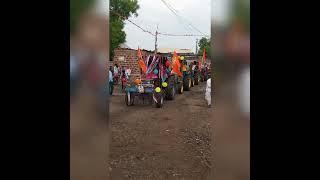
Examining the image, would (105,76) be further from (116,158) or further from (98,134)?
(116,158)

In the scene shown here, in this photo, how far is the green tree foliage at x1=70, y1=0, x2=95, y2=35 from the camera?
1.72 metres

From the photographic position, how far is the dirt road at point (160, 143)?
477 centimetres

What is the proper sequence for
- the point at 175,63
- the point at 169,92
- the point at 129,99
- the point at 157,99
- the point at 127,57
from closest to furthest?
the point at 157,99 < the point at 129,99 < the point at 169,92 < the point at 175,63 < the point at 127,57

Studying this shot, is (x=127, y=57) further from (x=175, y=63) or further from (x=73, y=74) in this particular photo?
(x=73, y=74)

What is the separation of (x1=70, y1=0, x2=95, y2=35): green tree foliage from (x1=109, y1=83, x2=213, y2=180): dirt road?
1483 millimetres

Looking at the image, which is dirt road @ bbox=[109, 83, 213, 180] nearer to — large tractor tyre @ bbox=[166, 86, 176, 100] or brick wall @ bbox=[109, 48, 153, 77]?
large tractor tyre @ bbox=[166, 86, 176, 100]

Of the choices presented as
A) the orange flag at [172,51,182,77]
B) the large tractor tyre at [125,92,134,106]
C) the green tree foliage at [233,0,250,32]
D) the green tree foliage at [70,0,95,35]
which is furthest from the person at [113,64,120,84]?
the green tree foliage at [233,0,250,32]

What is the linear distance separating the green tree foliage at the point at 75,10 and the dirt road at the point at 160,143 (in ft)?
4.86

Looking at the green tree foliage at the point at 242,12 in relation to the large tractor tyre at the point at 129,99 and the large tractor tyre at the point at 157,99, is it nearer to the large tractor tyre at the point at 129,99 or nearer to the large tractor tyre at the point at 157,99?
the large tractor tyre at the point at 157,99

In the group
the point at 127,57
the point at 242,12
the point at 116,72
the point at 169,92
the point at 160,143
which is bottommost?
the point at 160,143

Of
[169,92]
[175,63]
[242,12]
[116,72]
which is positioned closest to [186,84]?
[175,63]

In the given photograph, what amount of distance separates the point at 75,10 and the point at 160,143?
496 centimetres

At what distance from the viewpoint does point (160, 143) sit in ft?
21.3
